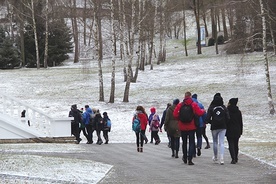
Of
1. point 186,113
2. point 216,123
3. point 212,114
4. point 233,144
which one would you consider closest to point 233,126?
point 233,144

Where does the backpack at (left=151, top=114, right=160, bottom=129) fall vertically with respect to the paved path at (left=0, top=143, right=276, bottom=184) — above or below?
above

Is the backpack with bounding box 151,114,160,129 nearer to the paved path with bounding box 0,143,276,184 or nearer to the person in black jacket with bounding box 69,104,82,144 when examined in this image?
the person in black jacket with bounding box 69,104,82,144

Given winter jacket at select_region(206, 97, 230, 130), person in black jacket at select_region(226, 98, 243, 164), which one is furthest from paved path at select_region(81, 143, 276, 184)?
winter jacket at select_region(206, 97, 230, 130)

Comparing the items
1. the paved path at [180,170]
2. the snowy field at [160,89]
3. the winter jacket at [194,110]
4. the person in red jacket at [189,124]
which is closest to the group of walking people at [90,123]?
the snowy field at [160,89]

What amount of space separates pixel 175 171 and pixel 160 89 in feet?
92.8

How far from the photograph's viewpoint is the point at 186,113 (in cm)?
1286

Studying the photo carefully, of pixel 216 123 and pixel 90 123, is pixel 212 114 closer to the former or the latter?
pixel 216 123

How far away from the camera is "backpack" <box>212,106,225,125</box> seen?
1296 cm

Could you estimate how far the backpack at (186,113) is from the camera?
1284cm

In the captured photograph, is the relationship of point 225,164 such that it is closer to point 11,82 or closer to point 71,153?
point 71,153

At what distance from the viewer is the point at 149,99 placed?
37.1 m

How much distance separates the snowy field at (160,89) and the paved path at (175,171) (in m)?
2.04

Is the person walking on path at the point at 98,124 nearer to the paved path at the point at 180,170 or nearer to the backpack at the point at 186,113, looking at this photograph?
the paved path at the point at 180,170

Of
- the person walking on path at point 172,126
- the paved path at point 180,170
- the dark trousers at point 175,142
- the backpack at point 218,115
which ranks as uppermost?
the backpack at point 218,115
